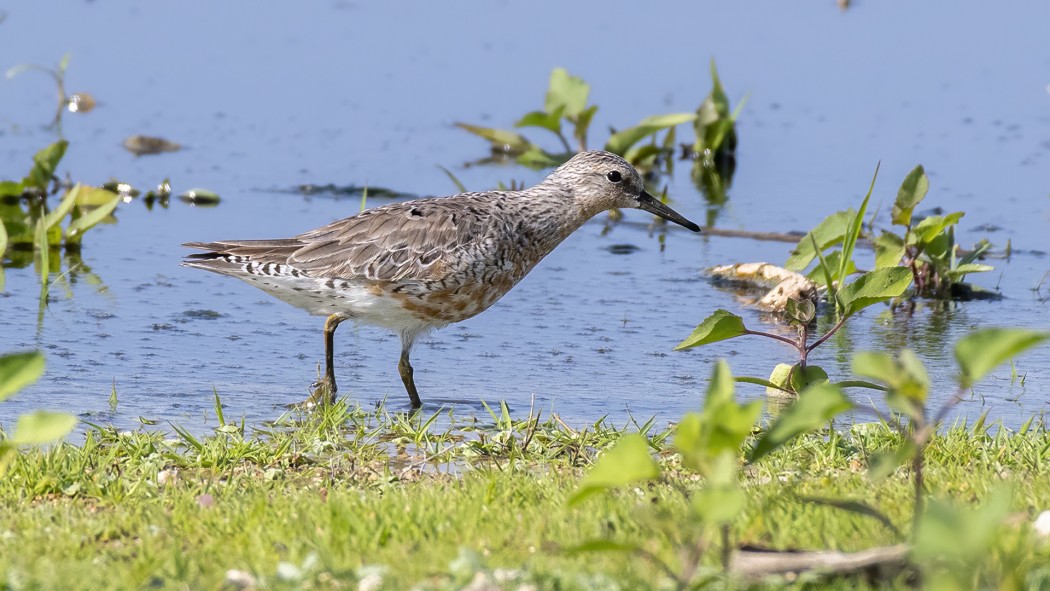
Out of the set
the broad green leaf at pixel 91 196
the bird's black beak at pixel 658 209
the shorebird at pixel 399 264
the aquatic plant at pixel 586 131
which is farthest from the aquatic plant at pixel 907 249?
the broad green leaf at pixel 91 196

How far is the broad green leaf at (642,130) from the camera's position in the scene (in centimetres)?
1073

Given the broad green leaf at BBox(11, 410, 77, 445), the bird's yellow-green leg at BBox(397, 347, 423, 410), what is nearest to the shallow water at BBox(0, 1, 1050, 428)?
the bird's yellow-green leg at BBox(397, 347, 423, 410)

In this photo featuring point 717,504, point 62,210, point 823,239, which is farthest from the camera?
point 62,210

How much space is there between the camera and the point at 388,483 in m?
5.36

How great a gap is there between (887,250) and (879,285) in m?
2.13

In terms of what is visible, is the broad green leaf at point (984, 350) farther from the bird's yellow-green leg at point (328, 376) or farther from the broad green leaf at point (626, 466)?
the bird's yellow-green leg at point (328, 376)

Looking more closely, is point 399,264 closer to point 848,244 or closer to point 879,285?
point 848,244

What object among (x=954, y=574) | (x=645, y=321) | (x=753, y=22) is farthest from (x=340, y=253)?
(x=753, y=22)

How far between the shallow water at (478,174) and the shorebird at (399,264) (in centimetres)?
38

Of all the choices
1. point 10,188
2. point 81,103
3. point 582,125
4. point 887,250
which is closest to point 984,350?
point 887,250

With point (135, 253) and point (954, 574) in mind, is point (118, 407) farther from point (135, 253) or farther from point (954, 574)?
point (954, 574)

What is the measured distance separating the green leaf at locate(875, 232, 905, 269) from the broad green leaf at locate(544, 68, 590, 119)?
3.13 metres

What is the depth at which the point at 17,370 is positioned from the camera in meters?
3.72

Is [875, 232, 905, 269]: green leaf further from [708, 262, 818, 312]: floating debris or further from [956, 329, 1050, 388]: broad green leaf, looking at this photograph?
[956, 329, 1050, 388]: broad green leaf
